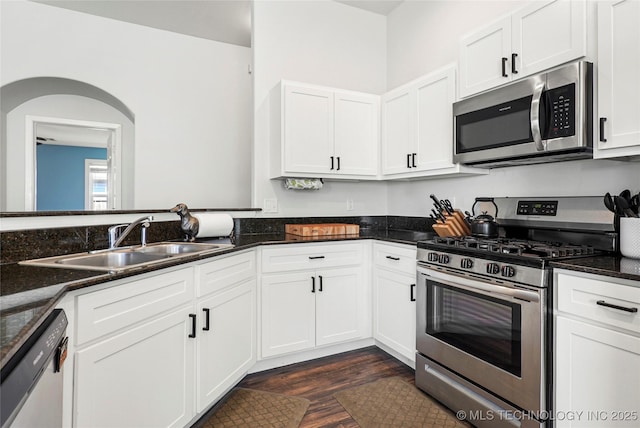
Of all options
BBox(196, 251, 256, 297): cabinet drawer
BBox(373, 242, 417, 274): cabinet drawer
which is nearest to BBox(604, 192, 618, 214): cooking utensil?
BBox(373, 242, 417, 274): cabinet drawer

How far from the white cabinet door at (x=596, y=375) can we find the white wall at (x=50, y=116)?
388 centimetres

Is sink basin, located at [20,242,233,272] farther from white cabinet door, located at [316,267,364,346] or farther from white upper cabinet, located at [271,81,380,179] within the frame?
white upper cabinet, located at [271,81,380,179]

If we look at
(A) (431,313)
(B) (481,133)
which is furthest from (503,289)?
(B) (481,133)

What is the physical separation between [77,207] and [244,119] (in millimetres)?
2184

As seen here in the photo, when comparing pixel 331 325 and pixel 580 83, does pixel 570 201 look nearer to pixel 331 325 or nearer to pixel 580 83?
pixel 580 83

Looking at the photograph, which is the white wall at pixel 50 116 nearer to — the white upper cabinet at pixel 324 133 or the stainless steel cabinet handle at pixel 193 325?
the white upper cabinet at pixel 324 133

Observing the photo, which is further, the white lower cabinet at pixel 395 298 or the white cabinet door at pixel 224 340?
the white lower cabinet at pixel 395 298

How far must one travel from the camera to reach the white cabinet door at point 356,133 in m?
2.86

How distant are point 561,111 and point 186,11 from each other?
126 inches

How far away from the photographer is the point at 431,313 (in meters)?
2.07

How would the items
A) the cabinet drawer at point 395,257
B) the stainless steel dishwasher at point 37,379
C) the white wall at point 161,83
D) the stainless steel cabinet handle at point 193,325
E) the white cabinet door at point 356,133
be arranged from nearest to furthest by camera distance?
the stainless steel dishwasher at point 37,379 → the stainless steel cabinet handle at point 193,325 → the cabinet drawer at point 395,257 → the white cabinet door at point 356,133 → the white wall at point 161,83

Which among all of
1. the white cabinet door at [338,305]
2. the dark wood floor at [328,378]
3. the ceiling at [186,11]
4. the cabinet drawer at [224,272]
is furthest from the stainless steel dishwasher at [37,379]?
the ceiling at [186,11]

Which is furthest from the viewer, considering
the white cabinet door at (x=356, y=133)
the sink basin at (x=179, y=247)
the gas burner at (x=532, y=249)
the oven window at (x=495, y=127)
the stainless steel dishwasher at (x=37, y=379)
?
the white cabinet door at (x=356, y=133)

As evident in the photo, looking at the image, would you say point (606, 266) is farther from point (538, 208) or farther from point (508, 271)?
point (538, 208)
